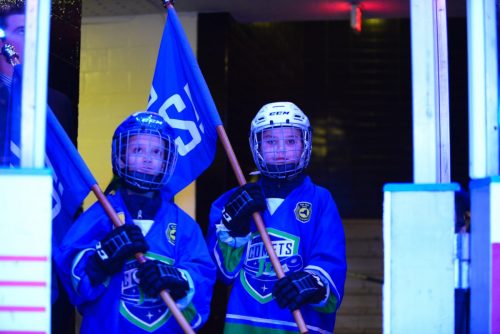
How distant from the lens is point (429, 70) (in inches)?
96.6

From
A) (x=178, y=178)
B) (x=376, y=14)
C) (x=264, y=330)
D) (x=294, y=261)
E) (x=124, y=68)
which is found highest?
(x=376, y=14)

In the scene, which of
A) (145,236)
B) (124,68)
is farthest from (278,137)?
(124,68)

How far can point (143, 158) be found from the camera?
3.31m

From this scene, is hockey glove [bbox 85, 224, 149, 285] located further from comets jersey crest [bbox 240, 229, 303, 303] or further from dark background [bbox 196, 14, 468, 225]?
dark background [bbox 196, 14, 468, 225]

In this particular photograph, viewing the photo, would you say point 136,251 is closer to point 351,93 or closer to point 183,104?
point 183,104

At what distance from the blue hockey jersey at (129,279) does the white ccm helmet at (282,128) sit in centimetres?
48

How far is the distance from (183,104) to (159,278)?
118 centimetres

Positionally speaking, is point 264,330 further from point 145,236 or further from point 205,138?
point 205,138

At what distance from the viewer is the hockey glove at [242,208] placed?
335cm

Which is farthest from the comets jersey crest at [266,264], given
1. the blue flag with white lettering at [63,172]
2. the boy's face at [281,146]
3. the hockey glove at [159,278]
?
the blue flag with white lettering at [63,172]

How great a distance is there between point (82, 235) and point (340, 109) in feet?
16.9

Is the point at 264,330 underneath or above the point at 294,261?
underneath

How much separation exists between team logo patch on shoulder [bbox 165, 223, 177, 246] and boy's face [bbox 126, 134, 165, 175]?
0.77 ft

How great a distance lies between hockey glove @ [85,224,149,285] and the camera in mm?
3016
